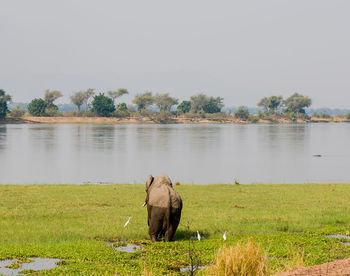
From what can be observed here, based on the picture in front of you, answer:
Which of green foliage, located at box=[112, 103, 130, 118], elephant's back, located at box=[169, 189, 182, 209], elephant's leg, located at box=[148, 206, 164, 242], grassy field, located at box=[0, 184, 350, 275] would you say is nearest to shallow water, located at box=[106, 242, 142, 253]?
grassy field, located at box=[0, 184, 350, 275]

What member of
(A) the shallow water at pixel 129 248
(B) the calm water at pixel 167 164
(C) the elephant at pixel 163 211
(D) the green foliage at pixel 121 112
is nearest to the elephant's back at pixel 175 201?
(C) the elephant at pixel 163 211

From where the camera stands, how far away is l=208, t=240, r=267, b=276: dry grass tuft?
27.4 feet

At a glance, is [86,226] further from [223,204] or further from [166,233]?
[223,204]

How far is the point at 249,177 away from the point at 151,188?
31.6 metres

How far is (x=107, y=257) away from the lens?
11.5m

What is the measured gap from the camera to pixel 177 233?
14.5m

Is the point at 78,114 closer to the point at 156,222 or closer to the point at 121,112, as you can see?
the point at 121,112

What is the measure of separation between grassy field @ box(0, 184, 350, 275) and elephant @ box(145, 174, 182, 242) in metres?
0.42

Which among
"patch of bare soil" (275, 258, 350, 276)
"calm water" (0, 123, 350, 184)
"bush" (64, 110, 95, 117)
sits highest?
"bush" (64, 110, 95, 117)

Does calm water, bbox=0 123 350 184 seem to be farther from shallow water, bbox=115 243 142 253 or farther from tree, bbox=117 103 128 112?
tree, bbox=117 103 128 112

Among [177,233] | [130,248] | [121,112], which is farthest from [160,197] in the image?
[121,112]

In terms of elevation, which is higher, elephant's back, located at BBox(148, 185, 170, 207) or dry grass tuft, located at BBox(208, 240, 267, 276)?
elephant's back, located at BBox(148, 185, 170, 207)

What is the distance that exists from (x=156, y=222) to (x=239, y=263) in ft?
16.1

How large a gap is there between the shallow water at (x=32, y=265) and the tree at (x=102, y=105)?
16745 centimetres
